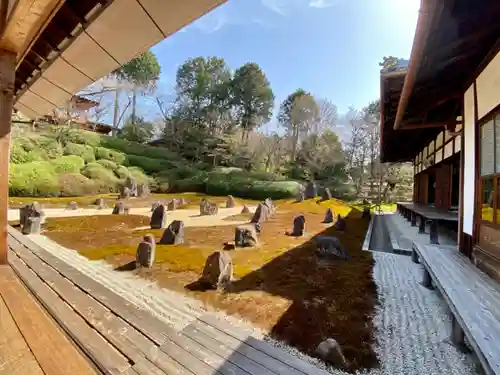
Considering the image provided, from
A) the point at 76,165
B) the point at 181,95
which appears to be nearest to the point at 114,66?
the point at 76,165

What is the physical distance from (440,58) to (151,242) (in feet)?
15.4

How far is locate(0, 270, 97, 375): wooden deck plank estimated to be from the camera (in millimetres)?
1440

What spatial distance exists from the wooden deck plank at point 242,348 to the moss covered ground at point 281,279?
0.71 m

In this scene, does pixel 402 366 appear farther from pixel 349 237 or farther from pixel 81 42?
pixel 349 237

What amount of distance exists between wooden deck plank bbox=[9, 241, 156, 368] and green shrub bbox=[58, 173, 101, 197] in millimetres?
13927

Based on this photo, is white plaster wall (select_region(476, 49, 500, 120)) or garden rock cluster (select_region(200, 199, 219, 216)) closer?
white plaster wall (select_region(476, 49, 500, 120))

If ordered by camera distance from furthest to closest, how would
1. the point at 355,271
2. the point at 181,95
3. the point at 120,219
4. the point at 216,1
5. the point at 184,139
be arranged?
the point at 181,95 → the point at 184,139 → the point at 120,219 → the point at 355,271 → the point at 216,1

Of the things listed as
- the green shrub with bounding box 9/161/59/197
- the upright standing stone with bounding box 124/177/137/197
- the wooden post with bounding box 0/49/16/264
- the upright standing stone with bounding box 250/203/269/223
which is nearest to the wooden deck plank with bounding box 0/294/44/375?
the wooden post with bounding box 0/49/16/264

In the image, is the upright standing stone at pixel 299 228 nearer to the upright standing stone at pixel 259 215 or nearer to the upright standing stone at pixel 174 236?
the upright standing stone at pixel 259 215

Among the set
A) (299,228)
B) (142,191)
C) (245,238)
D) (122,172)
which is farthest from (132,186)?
(245,238)

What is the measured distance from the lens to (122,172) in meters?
18.9

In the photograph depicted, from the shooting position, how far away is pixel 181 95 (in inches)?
1094

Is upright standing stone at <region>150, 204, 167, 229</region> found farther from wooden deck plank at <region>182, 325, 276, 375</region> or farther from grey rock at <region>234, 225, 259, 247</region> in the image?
wooden deck plank at <region>182, 325, 276, 375</region>

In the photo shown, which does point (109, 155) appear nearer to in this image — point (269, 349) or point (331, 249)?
point (331, 249)
